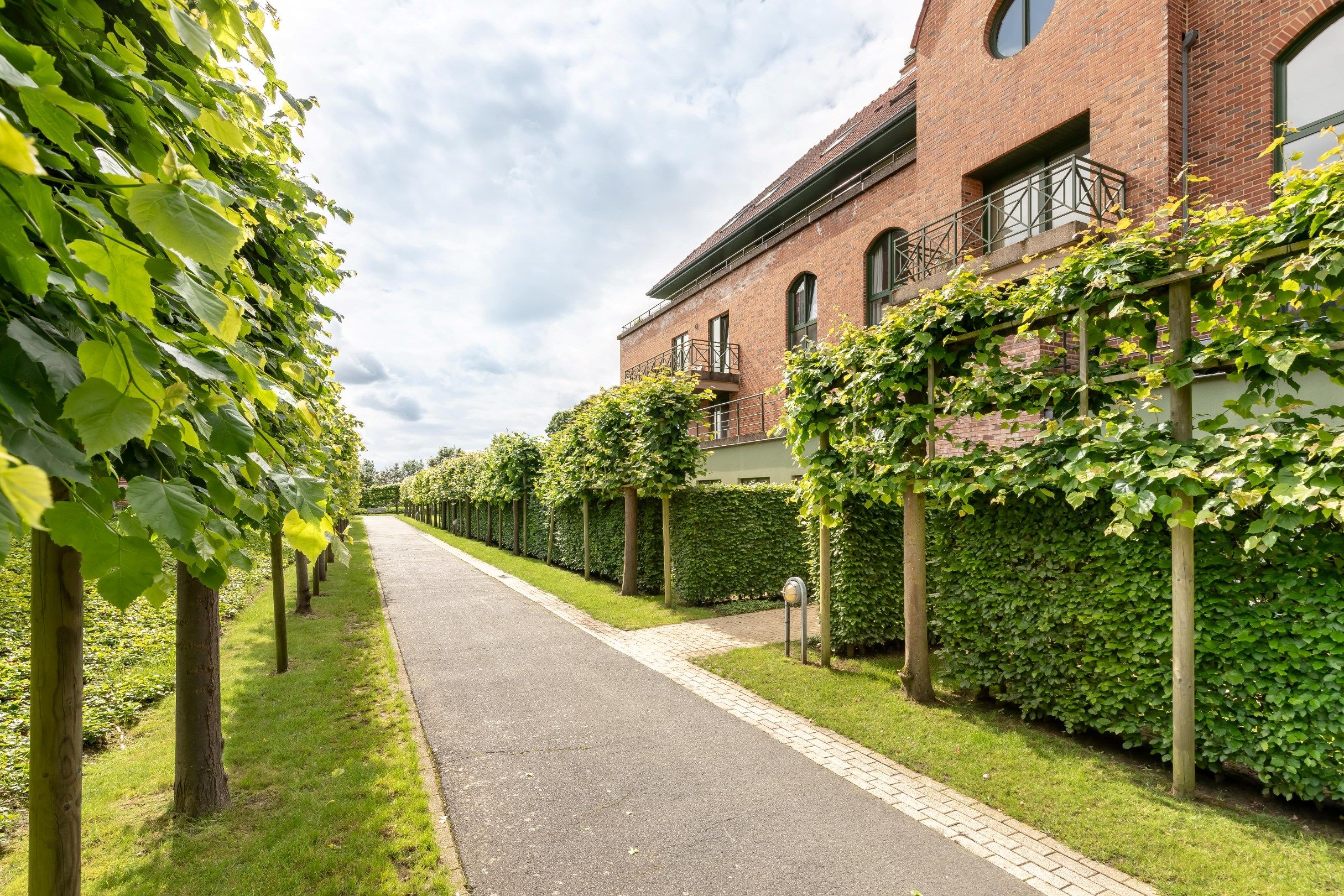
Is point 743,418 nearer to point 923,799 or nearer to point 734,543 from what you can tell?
point 734,543

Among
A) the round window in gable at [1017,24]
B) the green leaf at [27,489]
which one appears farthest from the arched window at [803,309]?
the green leaf at [27,489]

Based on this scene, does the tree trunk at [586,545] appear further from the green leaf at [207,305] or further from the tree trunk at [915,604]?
the green leaf at [207,305]

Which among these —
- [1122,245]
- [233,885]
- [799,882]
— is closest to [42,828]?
[233,885]

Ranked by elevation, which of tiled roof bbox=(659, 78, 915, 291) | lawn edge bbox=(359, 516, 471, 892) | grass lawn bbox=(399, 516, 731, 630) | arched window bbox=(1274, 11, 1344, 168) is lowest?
grass lawn bbox=(399, 516, 731, 630)

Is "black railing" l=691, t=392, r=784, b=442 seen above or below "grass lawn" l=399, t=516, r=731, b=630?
above

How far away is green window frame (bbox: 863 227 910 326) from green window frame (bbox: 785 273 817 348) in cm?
225

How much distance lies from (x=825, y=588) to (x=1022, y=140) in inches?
351

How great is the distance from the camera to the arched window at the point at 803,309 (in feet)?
61.3

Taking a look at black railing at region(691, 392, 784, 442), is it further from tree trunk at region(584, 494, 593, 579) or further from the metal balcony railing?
the metal balcony railing

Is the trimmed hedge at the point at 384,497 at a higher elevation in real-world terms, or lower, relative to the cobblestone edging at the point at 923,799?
lower

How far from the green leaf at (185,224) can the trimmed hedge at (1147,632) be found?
5.57 metres

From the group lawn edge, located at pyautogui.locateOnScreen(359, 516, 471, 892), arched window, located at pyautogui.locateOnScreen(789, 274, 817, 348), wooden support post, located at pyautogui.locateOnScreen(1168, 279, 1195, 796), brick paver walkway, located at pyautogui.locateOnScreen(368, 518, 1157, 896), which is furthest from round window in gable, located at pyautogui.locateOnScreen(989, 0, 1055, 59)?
lawn edge, located at pyautogui.locateOnScreen(359, 516, 471, 892)

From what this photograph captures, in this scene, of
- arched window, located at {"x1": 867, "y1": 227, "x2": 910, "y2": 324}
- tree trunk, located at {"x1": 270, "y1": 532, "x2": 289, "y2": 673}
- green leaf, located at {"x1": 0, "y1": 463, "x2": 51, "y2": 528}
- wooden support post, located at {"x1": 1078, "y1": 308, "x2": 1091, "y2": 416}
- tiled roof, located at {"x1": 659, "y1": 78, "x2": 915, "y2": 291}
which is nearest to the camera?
green leaf, located at {"x1": 0, "y1": 463, "x2": 51, "y2": 528}

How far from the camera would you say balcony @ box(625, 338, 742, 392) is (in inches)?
855
